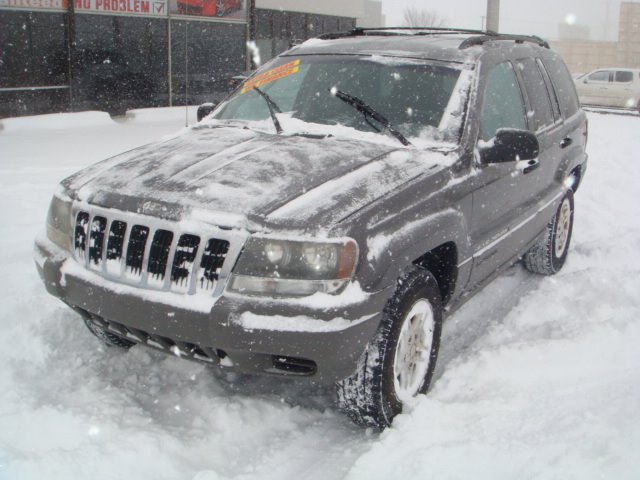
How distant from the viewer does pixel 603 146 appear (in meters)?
11.8

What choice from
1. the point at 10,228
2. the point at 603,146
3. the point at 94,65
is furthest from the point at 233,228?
the point at 94,65

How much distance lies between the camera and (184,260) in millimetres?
2783

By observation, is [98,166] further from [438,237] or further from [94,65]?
[94,65]

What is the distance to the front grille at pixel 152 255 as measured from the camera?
274cm

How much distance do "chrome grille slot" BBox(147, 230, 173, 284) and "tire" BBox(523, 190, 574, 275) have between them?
3.25m

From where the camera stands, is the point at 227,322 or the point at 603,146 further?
the point at 603,146

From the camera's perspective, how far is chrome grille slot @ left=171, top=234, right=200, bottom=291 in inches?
109

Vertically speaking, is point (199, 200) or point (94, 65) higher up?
point (94, 65)

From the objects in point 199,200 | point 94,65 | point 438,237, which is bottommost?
point 438,237

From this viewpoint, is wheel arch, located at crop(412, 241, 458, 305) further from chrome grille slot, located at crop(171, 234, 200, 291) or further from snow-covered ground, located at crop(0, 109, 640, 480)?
chrome grille slot, located at crop(171, 234, 200, 291)

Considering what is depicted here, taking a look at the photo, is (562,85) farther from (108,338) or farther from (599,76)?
(599,76)

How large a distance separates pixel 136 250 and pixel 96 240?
0.94ft

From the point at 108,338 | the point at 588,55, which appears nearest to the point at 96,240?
the point at 108,338

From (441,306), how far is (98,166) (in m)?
1.98
